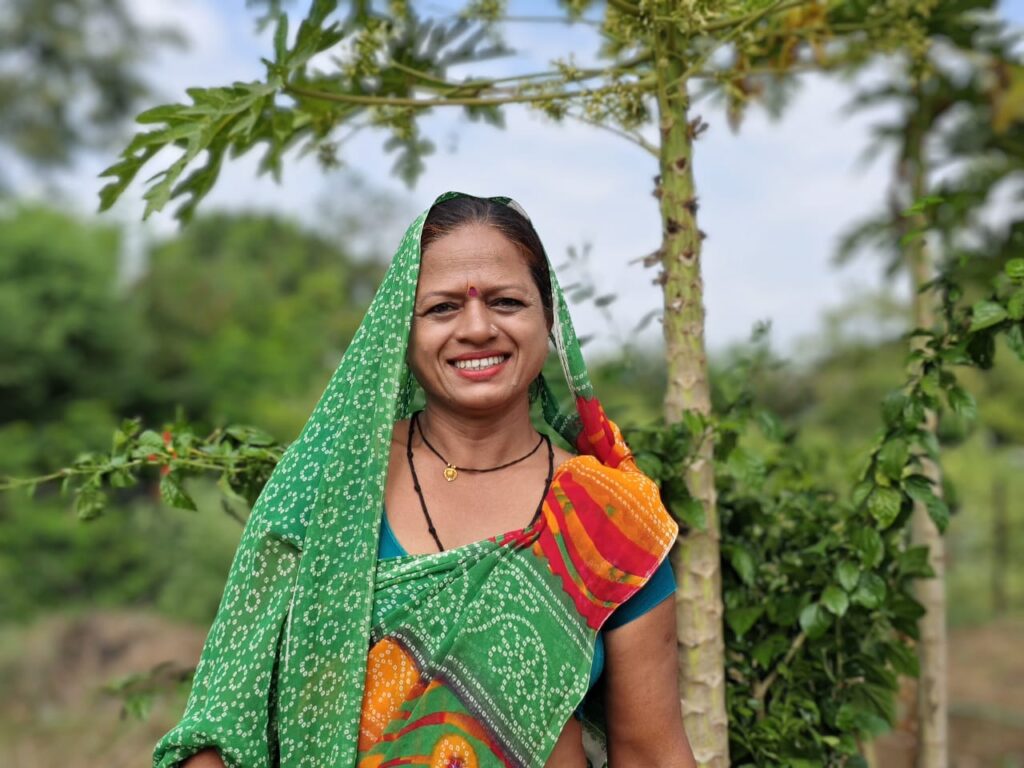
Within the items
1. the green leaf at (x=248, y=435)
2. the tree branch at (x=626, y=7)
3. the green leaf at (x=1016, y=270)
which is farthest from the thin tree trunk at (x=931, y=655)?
the green leaf at (x=248, y=435)

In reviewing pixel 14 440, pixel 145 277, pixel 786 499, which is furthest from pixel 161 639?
pixel 786 499

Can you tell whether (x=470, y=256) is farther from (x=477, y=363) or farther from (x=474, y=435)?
(x=474, y=435)

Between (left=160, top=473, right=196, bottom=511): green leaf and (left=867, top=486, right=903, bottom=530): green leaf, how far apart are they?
1416mm

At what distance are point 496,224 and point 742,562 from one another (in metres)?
0.99

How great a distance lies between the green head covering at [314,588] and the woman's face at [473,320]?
0.15 feet

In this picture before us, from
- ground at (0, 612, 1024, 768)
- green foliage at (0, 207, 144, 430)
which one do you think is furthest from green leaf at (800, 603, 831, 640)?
green foliage at (0, 207, 144, 430)

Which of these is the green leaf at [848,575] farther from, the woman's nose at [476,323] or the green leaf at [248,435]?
the green leaf at [248,435]

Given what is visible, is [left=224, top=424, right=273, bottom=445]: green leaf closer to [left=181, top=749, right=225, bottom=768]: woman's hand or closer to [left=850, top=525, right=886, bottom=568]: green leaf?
[left=181, top=749, right=225, bottom=768]: woman's hand

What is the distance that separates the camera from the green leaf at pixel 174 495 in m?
2.37

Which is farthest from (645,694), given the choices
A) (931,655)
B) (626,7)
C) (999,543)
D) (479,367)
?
(999,543)

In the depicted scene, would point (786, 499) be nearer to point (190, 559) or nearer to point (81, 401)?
point (190, 559)

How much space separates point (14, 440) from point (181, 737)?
9857mm

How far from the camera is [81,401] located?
11.5 meters

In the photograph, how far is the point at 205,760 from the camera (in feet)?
5.51
